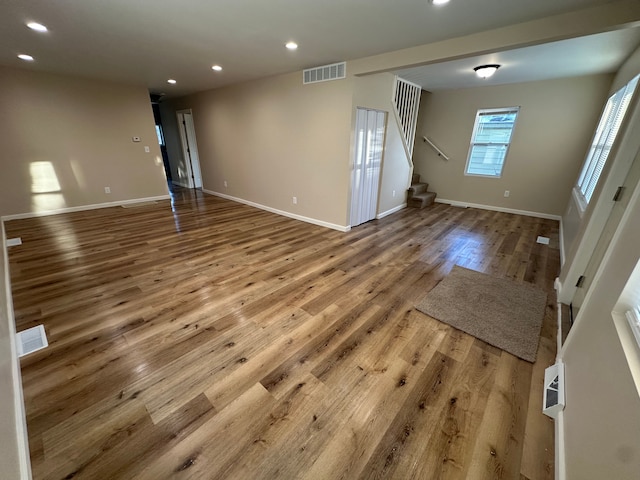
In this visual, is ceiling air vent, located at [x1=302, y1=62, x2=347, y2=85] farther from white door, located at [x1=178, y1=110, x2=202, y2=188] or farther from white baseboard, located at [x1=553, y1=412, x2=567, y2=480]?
white door, located at [x1=178, y1=110, x2=202, y2=188]

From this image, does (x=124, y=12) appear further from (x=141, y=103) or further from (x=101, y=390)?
(x=141, y=103)

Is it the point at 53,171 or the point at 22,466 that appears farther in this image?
the point at 53,171

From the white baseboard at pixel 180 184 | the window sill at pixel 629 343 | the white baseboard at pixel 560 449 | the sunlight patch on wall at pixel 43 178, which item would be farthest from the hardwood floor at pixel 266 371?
the white baseboard at pixel 180 184

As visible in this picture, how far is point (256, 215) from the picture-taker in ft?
16.5

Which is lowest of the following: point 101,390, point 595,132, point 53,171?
point 101,390

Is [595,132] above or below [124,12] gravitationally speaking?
below

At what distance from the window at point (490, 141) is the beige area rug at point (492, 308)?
386cm

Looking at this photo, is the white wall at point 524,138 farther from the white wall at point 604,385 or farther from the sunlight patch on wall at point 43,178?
the sunlight patch on wall at point 43,178

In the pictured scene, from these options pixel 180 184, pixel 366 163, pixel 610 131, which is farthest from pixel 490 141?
pixel 180 184

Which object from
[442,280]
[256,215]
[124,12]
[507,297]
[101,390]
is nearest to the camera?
[101,390]

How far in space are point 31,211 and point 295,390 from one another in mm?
6123

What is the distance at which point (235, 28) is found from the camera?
249 cm

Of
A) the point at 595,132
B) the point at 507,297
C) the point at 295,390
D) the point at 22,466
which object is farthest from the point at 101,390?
the point at 595,132

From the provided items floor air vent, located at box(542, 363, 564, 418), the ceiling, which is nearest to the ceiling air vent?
the ceiling
